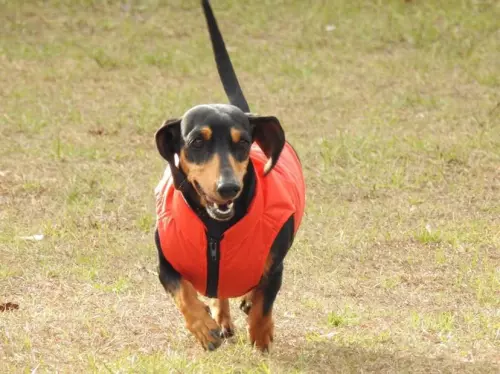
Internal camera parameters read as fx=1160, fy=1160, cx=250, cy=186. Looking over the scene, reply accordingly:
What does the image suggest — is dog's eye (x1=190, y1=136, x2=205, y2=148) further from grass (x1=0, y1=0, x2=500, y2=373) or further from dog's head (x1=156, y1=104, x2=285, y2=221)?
grass (x1=0, y1=0, x2=500, y2=373)

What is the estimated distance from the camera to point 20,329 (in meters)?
4.19

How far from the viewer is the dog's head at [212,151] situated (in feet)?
11.9

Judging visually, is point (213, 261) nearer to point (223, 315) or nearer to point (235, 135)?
point (235, 135)

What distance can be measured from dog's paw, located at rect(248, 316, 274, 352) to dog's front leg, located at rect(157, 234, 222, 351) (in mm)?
239

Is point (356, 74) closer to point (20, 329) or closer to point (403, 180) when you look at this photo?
point (403, 180)

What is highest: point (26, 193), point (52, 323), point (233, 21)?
point (52, 323)

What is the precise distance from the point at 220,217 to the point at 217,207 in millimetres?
36

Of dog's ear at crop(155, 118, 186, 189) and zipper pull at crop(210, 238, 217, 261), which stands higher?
dog's ear at crop(155, 118, 186, 189)

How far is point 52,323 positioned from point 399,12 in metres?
7.15

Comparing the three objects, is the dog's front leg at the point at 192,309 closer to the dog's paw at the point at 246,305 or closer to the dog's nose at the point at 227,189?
the dog's paw at the point at 246,305

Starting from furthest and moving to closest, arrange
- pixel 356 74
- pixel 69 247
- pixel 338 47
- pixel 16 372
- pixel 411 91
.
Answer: pixel 338 47 < pixel 356 74 < pixel 411 91 < pixel 69 247 < pixel 16 372

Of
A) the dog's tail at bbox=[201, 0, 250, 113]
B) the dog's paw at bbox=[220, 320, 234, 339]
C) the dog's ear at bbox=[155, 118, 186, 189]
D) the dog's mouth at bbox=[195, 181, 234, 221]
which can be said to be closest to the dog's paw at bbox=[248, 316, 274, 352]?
the dog's paw at bbox=[220, 320, 234, 339]

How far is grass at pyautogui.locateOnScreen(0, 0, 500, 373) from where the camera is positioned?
13.7 feet

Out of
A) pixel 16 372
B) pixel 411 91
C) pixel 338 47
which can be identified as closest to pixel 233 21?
pixel 338 47
